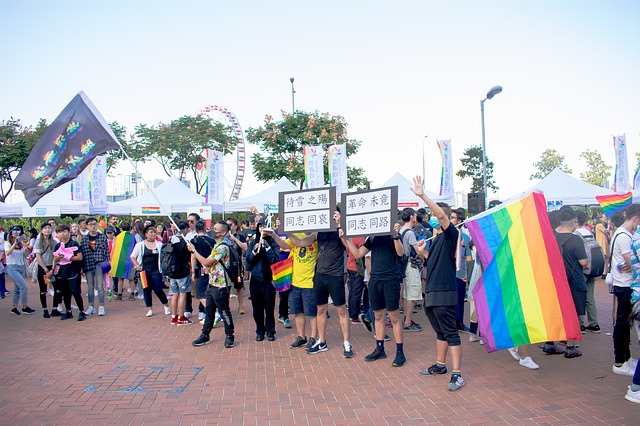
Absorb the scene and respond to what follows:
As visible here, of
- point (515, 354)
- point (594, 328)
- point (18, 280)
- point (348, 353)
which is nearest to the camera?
point (515, 354)

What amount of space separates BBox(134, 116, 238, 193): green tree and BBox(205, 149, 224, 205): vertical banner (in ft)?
49.1

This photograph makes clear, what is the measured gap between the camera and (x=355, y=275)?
8.19 metres

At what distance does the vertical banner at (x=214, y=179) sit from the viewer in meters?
19.0

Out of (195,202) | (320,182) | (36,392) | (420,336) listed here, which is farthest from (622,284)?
(195,202)

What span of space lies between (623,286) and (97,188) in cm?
1829

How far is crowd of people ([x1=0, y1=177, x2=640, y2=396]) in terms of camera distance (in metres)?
5.38

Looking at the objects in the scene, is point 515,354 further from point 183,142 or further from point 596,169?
point 596,169

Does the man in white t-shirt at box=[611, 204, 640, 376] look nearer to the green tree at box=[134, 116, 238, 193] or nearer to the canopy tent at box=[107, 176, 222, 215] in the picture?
the canopy tent at box=[107, 176, 222, 215]

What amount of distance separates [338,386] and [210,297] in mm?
2776

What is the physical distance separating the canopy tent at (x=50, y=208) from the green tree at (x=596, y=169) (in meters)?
65.2

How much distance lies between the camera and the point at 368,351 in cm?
679

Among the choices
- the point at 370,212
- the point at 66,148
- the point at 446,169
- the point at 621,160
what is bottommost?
the point at 370,212

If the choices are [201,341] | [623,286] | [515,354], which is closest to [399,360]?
[515,354]

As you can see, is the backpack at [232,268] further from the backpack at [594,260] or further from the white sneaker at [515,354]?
the backpack at [594,260]
